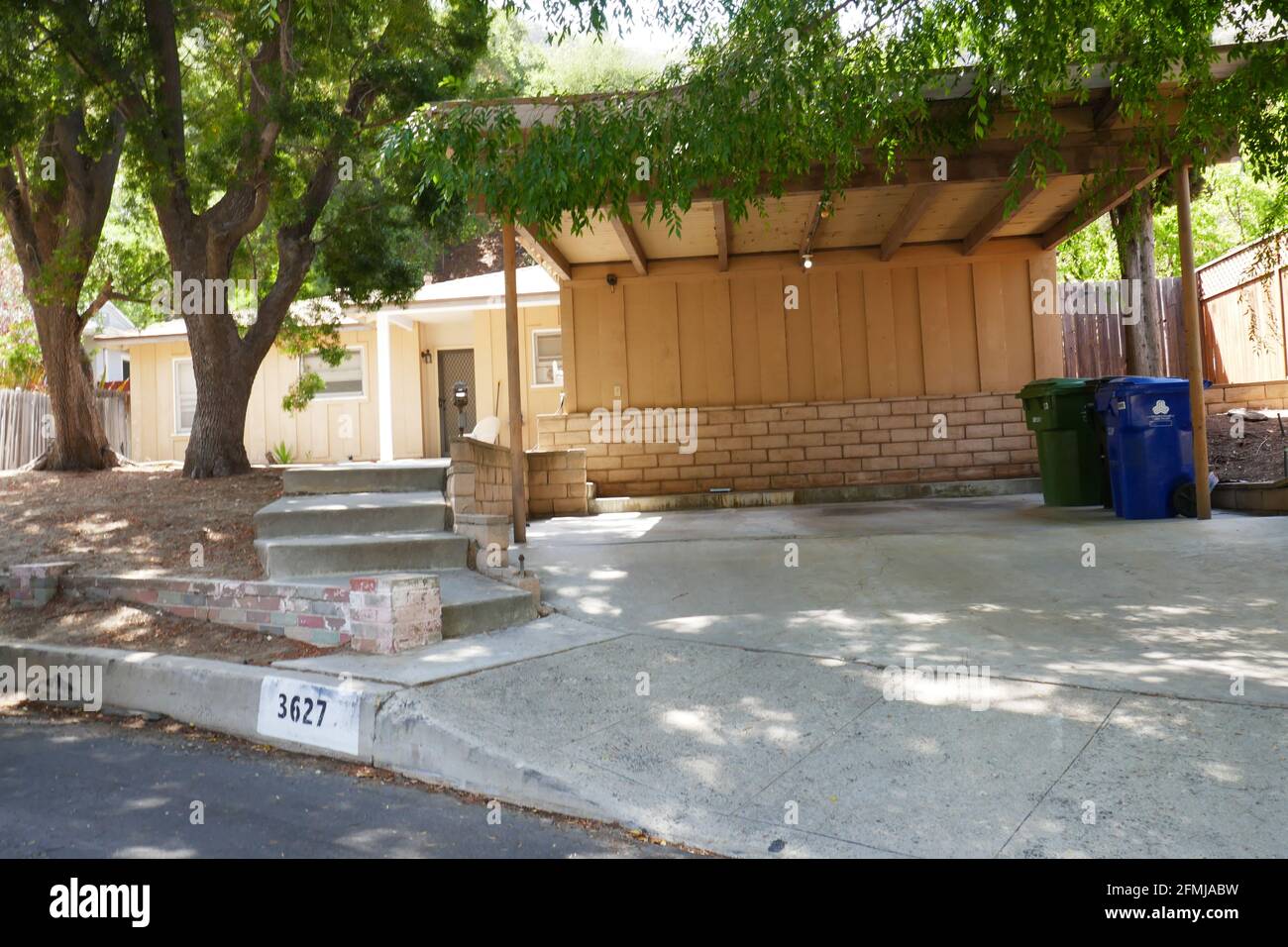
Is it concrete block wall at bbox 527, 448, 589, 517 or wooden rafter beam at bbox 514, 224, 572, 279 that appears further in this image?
concrete block wall at bbox 527, 448, 589, 517

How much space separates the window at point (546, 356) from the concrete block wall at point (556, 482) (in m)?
4.97

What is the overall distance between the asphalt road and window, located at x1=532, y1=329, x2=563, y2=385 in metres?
13.4

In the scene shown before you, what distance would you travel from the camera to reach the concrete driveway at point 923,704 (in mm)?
3357

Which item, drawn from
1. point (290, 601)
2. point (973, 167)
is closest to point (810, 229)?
point (973, 167)

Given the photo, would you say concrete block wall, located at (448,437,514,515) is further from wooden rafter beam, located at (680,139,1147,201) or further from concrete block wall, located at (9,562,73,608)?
wooden rafter beam, located at (680,139,1147,201)

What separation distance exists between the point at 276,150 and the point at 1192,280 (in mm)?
10238

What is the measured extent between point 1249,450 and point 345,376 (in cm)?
1568

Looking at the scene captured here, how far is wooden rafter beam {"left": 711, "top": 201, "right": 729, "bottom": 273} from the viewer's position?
35.8ft

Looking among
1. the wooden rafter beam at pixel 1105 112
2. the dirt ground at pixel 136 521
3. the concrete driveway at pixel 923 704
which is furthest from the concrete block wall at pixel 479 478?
the wooden rafter beam at pixel 1105 112

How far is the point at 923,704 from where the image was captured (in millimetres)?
4344

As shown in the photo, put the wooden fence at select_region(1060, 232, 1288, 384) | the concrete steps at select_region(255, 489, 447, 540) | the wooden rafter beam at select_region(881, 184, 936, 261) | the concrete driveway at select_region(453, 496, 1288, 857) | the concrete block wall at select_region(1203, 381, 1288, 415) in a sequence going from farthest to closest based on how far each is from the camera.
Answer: the wooden fence at select_region(1060, 232, 1288, 384)
the concrete block wall at select_region(1203, 381, 1288, 415)
the wooden rafter beam at select_region(881, 184, 936, 261)
the concrete steps at select_region(255, 489, 447, 540)
the concrete driveway at select_region(453, 496, 1288, 857)

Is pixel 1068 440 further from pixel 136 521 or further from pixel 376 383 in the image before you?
pixel 376 383

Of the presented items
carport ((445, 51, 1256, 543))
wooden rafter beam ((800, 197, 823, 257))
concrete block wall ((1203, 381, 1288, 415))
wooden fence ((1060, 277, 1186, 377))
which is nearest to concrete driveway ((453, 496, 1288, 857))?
wooden rafter beam ((800, 197, 823, 257))
